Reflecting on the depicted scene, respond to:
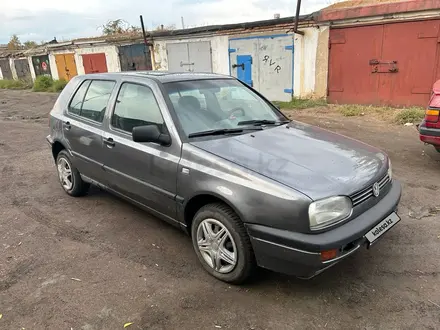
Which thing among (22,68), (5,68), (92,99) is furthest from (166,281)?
(5,68)

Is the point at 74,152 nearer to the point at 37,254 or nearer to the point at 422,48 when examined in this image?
the point at 37,254

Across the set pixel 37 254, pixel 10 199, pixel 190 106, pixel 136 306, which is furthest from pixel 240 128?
pixel 10 199

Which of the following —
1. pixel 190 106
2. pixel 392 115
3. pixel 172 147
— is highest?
pixel 190 106

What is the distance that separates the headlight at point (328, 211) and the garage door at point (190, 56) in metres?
12.5

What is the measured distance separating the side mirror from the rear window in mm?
1151

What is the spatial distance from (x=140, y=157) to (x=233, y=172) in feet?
3.79

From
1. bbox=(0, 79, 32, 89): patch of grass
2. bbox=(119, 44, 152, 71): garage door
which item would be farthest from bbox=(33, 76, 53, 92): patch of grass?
bbox=(119, 44, 152, 71): garage door

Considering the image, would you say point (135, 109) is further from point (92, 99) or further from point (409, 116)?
point (409, 116)

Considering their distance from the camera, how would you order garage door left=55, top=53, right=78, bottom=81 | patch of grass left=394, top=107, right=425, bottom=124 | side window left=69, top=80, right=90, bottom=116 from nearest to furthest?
1. side window left=69, top=80, right=90, bottom=116
2. patch of grass left=394, top=107, right=425, bottom=124
3. garage door left=55, top=53, right=78, bottom=81

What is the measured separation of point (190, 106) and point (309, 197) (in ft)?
5.20

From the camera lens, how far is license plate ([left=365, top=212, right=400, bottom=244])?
8.93 feet

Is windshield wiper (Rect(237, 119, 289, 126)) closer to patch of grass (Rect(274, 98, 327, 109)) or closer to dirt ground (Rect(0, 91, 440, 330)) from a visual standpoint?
dirt ground (Rect(0, 91, 440, 330))

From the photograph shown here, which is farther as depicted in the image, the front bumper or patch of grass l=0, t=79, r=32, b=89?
patch of grass l=0, t=79, r=32, b=89

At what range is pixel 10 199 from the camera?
16.7ft
